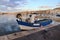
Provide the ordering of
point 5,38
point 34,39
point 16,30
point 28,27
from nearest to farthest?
point 5,38 → point 34,39 → point 16,30 → point 28,27

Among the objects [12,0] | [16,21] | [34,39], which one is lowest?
[34,39]

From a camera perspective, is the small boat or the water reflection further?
the small boat

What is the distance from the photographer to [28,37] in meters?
1.28

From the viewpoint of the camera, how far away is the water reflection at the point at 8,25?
1380 millimetres

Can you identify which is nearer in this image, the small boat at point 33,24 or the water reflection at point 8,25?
the water reflection at point 8,25

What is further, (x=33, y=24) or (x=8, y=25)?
(x=33, y=24)

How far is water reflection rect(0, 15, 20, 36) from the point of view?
138 centimetres

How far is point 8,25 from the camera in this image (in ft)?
4.66

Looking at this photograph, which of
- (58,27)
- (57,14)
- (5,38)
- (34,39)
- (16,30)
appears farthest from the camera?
(57,14)

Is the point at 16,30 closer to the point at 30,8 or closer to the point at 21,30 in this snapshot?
the point at 21,30

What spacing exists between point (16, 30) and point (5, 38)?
0.92 ft

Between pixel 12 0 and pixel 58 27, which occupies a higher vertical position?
pixel 12 0

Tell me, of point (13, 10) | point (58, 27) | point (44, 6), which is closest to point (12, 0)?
point (13, 10)

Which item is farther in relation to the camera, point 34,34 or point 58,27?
point 58,27
